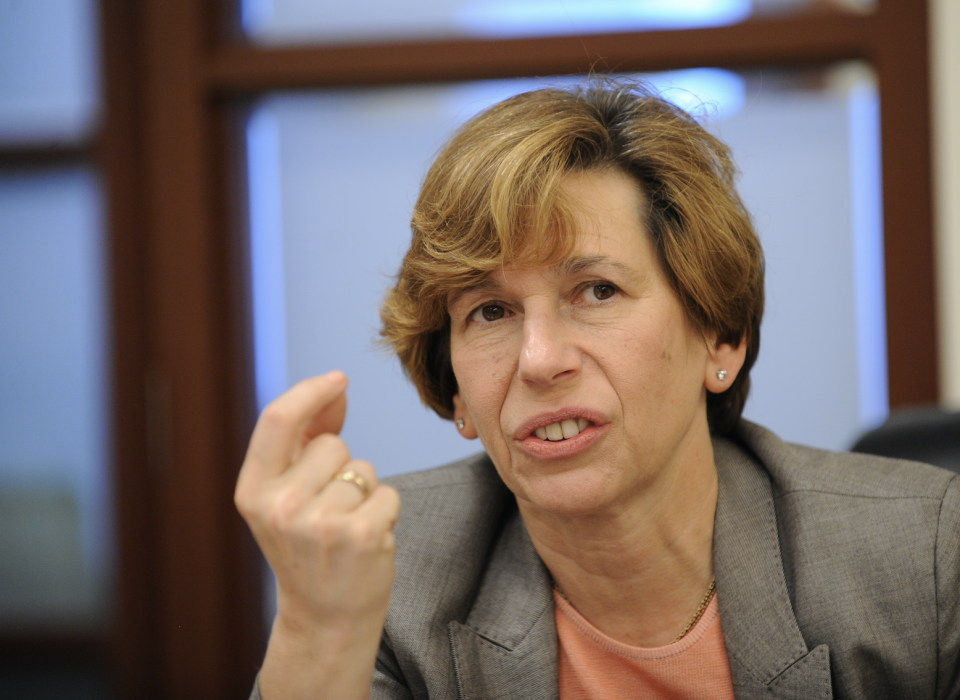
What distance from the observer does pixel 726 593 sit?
1.18 metres

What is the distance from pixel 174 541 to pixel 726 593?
194 centimetres

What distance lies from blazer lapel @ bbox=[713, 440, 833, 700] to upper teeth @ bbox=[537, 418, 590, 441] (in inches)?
11.6

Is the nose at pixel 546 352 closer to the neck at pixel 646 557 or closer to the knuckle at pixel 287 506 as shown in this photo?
the neck at pixel 646 557

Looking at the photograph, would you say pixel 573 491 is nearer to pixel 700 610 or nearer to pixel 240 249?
pixel 700 610

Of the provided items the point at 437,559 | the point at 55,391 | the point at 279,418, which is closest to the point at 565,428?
the point at 437,559

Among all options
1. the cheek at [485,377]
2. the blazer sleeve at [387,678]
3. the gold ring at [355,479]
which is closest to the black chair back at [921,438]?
the cheek at [485,377]

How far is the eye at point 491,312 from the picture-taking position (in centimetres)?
117

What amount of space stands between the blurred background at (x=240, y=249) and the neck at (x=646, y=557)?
134cm

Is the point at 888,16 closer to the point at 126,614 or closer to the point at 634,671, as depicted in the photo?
the point at 634,671

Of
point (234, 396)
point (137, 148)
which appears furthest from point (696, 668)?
point (137, 148)

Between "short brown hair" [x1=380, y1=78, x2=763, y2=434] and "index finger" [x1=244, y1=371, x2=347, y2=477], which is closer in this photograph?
"index finger" [x1=244, y1=371, x2=347, y2=477]

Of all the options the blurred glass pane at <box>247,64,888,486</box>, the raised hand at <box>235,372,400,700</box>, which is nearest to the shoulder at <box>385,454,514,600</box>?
the raised hand at <box>235,372,400,700</box>

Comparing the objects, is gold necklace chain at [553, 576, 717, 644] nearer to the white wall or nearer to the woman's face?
the woman's face

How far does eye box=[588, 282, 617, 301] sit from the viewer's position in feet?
3.71
